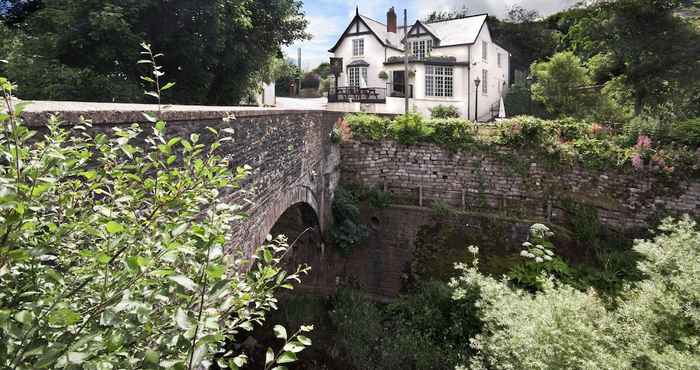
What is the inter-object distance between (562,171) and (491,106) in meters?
18.0

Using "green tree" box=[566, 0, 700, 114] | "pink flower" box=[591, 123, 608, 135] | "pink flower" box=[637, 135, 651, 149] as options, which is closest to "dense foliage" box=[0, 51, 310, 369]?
"pink flower" box=[637, 135, 651, 149]

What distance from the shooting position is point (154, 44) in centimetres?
1408

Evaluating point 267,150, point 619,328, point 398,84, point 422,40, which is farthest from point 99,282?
point 422,40

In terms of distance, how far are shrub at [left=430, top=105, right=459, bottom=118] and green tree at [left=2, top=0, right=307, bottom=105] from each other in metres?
9.31

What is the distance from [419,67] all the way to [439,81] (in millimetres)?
1613

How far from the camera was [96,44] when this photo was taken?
1239cm

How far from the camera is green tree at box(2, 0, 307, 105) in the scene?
11326 millimetres

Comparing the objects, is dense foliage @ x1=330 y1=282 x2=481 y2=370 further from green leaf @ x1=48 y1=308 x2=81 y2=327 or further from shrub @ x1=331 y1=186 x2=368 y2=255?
green leaf @ x1=48 y1=308 x2=81 y2=327

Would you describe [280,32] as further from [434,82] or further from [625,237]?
[625,237]

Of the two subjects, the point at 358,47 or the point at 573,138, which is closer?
the point at 573,138

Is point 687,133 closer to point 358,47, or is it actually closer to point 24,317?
point 24,317

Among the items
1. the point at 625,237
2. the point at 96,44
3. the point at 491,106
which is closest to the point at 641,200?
the point at 625,237

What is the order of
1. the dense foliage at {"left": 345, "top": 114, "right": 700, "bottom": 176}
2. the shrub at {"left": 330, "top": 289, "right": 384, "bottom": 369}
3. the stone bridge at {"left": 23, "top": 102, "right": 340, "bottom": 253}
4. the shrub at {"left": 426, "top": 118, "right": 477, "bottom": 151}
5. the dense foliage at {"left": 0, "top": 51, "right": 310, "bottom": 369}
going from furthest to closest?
the shrub at {"left": 426, "top": 118, "right": 477, "bottom": 151}, the dense foliage at {"left": 345, "top": 114, "right": 700, "bottom": 176}, the shrub at {"left": 330, "top": 289, "right": 384, "bottom": 369}, the stone bridge at {"left": 23, "top": 102, "right": 340, "bottom": 253}, the dense foliage at {"left": 0, "top": 51, "right": 310, "bottom": 369}

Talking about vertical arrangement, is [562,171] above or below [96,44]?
below
